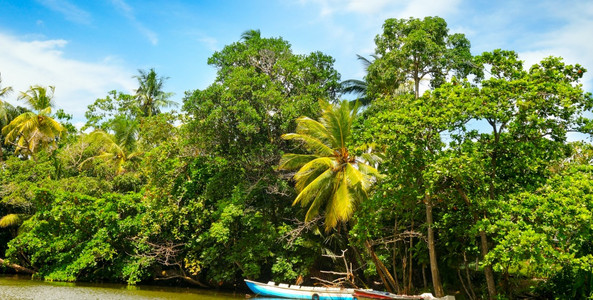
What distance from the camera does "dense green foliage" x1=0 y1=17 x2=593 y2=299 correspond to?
10.1 m

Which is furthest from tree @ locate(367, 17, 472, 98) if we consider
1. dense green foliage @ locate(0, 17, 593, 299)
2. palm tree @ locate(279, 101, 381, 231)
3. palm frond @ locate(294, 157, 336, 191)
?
palm frond @ locate(294, 157, 336, 191)

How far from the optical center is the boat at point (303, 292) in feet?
44.7

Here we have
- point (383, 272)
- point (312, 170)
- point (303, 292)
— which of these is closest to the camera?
point (303, 292)

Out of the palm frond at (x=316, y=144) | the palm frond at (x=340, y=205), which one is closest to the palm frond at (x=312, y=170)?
the palm frond at (x=316, y=144)

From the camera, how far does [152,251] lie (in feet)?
57.8

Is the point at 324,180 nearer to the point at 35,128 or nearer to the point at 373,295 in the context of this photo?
the point at 373,295

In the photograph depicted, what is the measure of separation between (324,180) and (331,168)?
1.58 ft

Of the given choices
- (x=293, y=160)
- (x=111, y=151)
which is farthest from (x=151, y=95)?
(x=293, y=160)

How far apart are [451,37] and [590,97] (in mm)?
7241

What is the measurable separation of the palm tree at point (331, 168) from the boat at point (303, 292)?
2.09 metres

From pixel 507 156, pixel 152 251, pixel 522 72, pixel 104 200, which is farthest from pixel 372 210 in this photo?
pixel 104 200

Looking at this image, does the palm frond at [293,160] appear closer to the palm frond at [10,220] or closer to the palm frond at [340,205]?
the palm frond at [340,205]

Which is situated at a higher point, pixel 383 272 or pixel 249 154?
pixel 249 154

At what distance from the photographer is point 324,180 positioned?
49.6 feet
